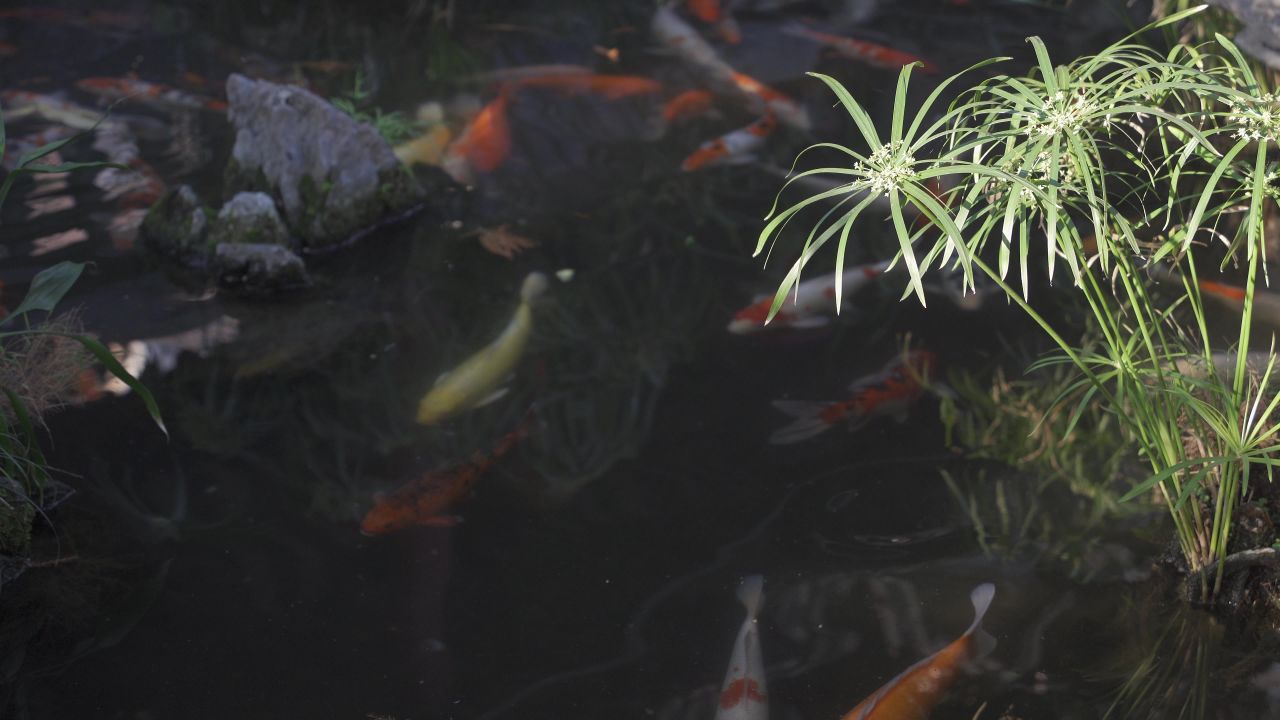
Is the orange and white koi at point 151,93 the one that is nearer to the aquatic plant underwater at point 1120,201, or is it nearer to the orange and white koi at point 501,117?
the orange and white koi at point 501,117

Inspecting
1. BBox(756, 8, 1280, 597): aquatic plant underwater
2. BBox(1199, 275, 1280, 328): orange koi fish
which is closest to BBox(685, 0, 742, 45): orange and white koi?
BBox(1199, 275, 1280, 328): orange koi fish

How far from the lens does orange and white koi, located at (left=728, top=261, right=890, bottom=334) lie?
11.4 feet

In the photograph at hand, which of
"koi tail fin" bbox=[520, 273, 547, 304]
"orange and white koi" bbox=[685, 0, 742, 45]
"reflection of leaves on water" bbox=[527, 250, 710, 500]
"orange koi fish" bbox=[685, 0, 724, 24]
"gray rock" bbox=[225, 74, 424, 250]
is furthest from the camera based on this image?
"orange koi fish" bbox=[685, 0, 724, 24]

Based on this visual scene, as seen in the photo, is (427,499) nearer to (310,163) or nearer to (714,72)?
(310,163)

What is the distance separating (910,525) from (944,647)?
1.32ft

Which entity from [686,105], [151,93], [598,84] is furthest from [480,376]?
[151,93]

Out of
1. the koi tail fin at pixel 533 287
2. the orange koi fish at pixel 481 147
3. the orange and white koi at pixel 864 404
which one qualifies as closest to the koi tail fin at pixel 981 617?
the orange and white koi at pixel 864 404

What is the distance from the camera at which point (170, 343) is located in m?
3.44

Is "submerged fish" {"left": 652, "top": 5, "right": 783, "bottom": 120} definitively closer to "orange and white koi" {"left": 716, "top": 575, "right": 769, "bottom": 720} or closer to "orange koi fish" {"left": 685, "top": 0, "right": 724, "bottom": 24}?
"orange koi fish" {"left": 685, "top": 0, "right": 724, "bottom": 24}

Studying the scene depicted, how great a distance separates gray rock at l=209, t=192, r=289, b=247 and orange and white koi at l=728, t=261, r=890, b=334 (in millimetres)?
1676

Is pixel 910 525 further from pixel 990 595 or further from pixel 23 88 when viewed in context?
pixel 23 88

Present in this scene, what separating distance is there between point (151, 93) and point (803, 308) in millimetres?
3402

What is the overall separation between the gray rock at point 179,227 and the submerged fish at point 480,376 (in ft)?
3.89

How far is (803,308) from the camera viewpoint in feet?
11.7
